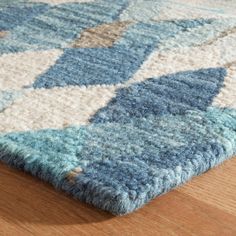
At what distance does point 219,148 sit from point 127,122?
0.45ft

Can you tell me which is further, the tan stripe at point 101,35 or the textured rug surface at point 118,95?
the tan stripe at point 101,35

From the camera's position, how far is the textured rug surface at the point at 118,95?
0.61m

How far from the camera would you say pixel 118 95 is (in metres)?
0.81

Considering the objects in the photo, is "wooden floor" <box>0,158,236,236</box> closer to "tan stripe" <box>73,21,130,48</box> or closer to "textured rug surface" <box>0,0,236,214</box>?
"textured rug surface" <box>0,0,236,214</box>

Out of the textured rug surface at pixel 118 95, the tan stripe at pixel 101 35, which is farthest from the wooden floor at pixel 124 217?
the tan stripe at pixel 101 35

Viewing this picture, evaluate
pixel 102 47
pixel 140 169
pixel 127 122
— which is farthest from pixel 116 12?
pixel 140 169

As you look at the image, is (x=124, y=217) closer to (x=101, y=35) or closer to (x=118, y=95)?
(x=118, y=95)

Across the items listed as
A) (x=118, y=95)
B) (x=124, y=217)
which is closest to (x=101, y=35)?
(x=118, y=95)

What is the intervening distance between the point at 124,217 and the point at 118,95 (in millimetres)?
280

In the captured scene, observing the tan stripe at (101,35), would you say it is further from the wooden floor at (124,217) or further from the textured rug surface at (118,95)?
the wooden floor at (124,217)

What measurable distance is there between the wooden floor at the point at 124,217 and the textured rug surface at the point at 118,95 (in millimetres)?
13

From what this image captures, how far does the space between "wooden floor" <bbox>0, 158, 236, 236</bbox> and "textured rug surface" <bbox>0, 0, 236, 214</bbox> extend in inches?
0.5

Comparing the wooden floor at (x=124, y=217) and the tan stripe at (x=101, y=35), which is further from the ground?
the wooden floor at (x=124, y=217)

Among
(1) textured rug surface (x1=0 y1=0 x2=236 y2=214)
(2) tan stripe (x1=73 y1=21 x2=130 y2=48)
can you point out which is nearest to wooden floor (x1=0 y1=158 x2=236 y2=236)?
(1) textured rug surface (x1=0 y1=0 x2=236 y2=214)
